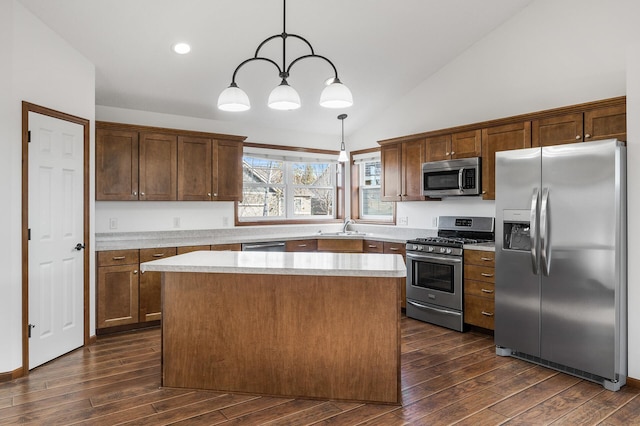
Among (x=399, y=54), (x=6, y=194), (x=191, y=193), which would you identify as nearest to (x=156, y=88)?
(x=191, y=193)

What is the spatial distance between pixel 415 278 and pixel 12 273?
3.80 metres

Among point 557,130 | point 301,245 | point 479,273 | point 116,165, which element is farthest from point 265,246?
point 557,130

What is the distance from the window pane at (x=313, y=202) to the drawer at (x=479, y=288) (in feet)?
9.06

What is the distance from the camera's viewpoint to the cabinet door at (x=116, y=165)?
168 inches

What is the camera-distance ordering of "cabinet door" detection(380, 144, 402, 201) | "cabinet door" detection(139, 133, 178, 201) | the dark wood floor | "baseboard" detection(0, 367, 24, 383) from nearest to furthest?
the dark wood floor, "baseboard" detection(0, 367, 24, 383), "cabinet door" detection(139, 133, 178, 201), "cabinet door" detection(380, 144, 402, 201)

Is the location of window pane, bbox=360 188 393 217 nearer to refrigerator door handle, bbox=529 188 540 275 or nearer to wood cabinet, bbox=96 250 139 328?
→ refrigerator door handle, bbox=529 188 540 275

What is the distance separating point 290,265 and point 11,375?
234 centimetres

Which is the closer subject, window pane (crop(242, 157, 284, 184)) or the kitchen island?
the kitchen island

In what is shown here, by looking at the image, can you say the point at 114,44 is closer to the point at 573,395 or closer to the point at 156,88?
the point at 156,88

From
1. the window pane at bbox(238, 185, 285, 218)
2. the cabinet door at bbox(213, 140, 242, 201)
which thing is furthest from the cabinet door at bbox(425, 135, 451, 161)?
the cabinet door at bbox(213, 140, 242, 201)

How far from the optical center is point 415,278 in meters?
4.73

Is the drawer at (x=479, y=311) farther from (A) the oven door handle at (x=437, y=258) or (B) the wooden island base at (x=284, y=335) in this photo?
(B) the wooden island base at (x=284, y=335)

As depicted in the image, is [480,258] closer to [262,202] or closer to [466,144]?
[466,144]

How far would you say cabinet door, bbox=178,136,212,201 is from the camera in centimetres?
477
